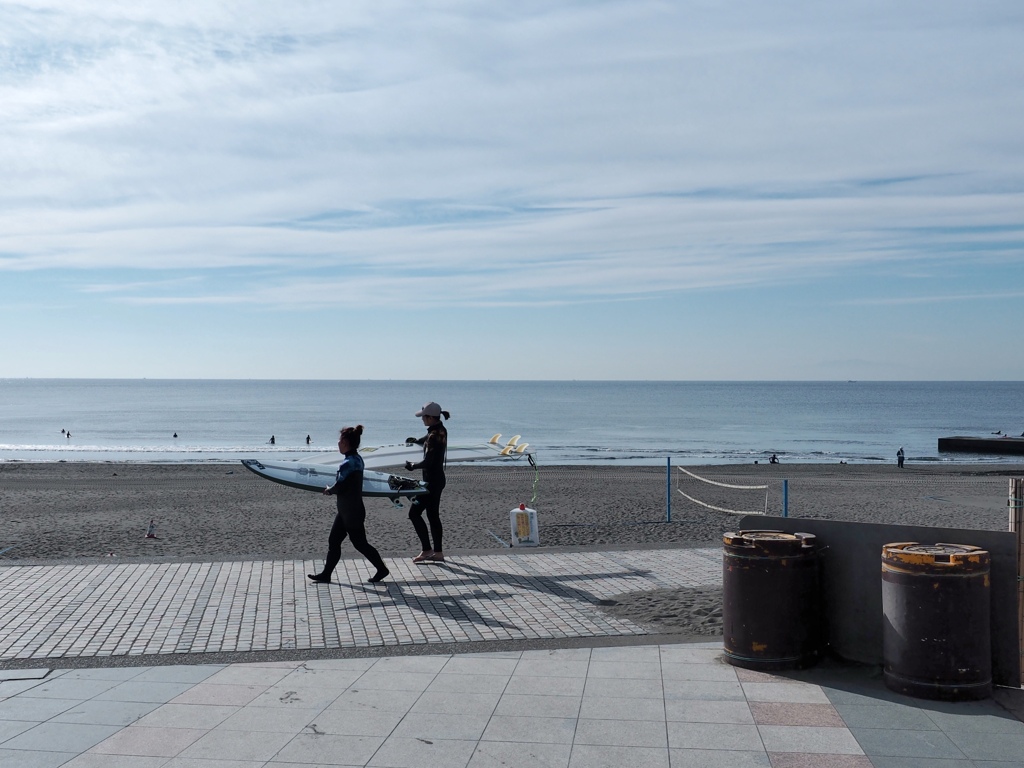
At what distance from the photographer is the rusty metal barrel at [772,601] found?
20.4 ft

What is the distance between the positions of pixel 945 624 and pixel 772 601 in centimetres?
107

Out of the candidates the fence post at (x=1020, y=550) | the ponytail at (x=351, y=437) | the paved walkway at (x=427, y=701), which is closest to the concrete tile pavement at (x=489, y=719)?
the paved walkway at (x=427, y=701)

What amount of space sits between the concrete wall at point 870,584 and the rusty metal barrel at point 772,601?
0.61ft

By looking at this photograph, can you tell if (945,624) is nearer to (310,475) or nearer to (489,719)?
(489,719)

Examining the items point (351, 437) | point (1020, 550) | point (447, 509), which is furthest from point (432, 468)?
point (447, 509)

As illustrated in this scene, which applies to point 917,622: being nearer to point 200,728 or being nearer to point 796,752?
point 796,752

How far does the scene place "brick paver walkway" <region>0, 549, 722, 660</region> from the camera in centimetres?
740

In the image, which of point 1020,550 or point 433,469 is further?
point 433,469

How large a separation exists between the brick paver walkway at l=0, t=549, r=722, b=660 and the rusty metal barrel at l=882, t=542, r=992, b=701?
2.57 metres

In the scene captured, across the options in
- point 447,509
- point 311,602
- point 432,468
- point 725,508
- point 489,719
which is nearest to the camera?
point 489,719

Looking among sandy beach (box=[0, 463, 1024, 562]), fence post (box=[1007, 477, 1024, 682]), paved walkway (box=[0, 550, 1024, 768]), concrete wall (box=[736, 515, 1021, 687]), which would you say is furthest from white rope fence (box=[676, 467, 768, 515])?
fence post (box=[1007, 477, 1024, 682])

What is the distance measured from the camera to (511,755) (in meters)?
4.81

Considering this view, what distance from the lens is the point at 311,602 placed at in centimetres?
873

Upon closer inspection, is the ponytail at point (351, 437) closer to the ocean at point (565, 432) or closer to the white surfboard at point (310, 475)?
the white surfboard at point (310, 475)
